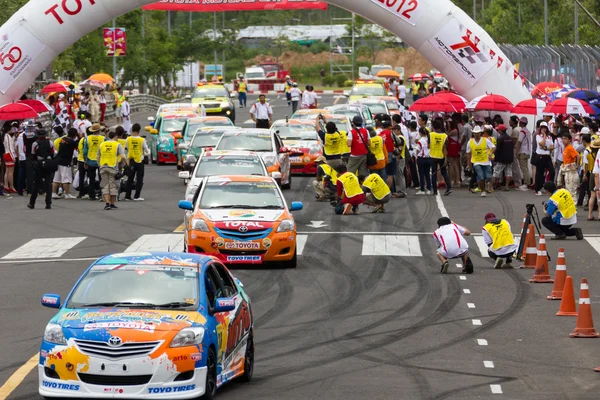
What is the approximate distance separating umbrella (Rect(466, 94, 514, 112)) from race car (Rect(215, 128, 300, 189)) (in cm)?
493

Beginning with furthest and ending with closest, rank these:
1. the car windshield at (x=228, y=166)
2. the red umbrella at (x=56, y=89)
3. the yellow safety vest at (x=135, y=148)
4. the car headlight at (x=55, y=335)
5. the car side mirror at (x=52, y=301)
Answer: the red umbrella at (x=56, y=89) < the yellow safety vest at (x=135, y=148) < the car windshield at (x=228, y=166) < the car side mirror at (x=52, y=301) < the car headlight at (x=55, y=335)

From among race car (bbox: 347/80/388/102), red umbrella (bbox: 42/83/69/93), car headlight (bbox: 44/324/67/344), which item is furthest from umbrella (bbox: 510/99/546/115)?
race car (bbox: 347/80/388/102)

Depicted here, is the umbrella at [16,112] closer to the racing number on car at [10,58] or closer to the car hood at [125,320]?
the racing number on car at [10,58]

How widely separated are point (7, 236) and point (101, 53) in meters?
44.3

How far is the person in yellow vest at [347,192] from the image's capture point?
2733 centimetres

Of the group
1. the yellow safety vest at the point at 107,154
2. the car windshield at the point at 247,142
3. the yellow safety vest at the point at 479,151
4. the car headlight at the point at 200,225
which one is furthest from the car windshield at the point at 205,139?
the car headlight at the point at 200,225

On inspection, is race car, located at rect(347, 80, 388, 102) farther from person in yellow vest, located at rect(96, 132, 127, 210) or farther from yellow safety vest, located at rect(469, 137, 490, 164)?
person in yellow vest, located at rect(96, 132, 127, 210)

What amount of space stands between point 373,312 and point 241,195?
5.40 m

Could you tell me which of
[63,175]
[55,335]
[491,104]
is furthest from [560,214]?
[55,335]

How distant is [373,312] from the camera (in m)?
16.7

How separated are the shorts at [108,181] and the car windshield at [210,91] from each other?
28.6 meters

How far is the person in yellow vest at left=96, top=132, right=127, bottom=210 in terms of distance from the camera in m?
28.8

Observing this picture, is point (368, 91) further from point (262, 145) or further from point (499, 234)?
point (499, 234)

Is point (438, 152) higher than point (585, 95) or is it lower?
lower
